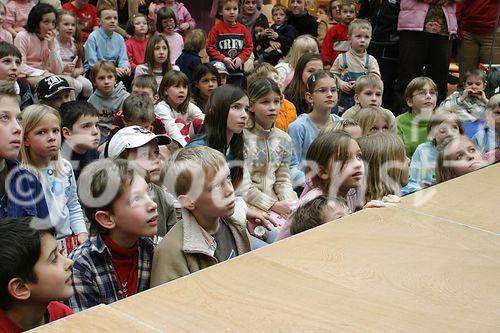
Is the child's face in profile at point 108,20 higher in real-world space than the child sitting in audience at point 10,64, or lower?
higher

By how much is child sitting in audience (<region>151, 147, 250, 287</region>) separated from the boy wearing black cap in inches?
78.2

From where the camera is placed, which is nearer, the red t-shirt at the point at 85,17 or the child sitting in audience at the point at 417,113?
the child sitting in audience at the point at 417,113

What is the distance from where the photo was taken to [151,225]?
6.43 ft

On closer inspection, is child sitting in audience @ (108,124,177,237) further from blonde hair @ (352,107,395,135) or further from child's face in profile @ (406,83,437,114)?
child's face in profile @ (406,83,437,114)

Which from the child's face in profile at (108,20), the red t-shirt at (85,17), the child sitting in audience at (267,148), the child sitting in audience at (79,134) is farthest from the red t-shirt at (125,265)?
the red t-shirt at (85,17)

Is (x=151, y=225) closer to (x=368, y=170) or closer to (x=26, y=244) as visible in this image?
(x=26, y=244)

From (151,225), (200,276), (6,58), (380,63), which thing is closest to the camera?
(200,276)

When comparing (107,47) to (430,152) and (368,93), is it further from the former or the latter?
(430,152)

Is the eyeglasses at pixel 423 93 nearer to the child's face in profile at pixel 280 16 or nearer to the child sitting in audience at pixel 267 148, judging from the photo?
the child sitting in audience at pixel 267 148

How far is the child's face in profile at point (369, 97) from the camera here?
14.1 feet

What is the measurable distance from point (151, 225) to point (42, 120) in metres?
1.09

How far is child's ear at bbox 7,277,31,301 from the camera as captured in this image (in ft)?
5.19

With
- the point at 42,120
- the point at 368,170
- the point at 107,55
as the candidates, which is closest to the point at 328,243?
the point at 368,170

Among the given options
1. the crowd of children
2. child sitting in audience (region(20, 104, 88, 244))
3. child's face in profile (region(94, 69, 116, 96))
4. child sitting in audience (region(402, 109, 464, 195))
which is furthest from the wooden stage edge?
child's face in profile (region(94, 69, 116, 96))
